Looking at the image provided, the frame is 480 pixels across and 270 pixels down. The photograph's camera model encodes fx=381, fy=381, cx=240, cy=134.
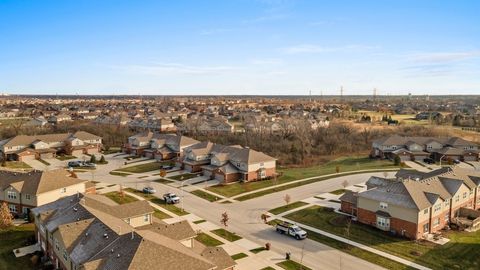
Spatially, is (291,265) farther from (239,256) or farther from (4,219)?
(4,219)

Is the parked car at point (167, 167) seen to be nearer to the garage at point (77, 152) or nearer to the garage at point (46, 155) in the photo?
the garage at point (77, 152)

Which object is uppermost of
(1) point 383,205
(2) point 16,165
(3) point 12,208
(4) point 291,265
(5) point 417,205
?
(5) point 417,205

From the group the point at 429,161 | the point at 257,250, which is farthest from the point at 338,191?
the point at 429,161

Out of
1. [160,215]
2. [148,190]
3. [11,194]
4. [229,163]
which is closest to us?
[160,215]

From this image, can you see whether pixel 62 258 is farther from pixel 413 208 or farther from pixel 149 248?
pixel 413 208

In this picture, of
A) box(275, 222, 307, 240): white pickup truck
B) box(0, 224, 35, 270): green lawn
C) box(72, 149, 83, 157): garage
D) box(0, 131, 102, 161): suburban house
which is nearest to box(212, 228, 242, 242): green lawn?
box(275, 222, 307, 240): white pickup truck

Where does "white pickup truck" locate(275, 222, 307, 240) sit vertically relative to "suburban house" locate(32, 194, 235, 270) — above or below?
below

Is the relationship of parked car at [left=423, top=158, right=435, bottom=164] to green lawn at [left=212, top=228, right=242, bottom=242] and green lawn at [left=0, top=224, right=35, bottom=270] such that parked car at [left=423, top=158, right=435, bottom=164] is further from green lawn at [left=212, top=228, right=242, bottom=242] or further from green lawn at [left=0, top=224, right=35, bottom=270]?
green lawn at [left=0, top=224, right=35, bottom=270]
